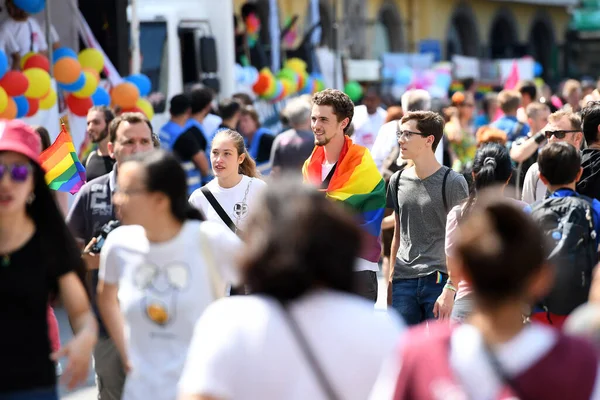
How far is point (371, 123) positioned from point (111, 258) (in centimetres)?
970

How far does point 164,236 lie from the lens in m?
3.93

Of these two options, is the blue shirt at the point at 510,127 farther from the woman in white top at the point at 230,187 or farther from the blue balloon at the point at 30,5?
the woman in white top at the point at 230,187

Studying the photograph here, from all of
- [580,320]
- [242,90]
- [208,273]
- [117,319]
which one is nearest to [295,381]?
[580,320]

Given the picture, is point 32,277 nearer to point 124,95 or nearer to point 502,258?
point 502,258

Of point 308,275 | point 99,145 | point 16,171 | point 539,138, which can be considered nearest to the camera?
point 308,275

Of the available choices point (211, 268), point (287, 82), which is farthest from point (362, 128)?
point (211, 268)

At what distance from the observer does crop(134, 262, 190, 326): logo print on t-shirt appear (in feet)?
12.6

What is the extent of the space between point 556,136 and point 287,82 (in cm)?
1075

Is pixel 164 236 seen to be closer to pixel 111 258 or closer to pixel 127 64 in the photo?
pixel 111 258

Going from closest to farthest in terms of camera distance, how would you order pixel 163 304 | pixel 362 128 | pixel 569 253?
pixel 163 304 → pixel 569 253 → pixel 362 128

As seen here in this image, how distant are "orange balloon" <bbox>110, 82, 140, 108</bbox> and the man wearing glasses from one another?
568cm

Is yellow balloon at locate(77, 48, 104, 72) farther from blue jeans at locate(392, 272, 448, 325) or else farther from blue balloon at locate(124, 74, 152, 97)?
blue jeans at locate(392, 272, 448, 325)

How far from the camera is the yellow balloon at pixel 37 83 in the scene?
10.0 metres

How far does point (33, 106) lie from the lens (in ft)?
33.4
